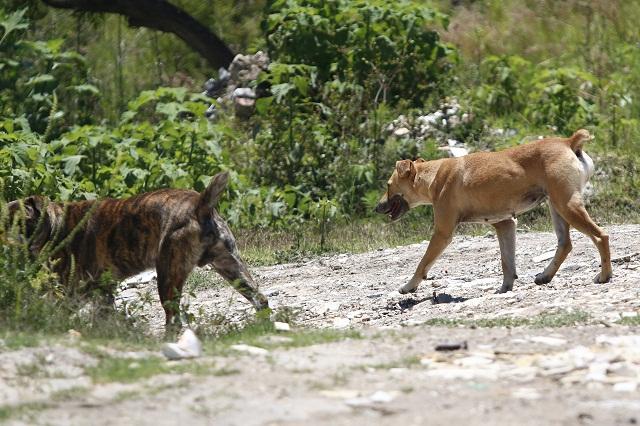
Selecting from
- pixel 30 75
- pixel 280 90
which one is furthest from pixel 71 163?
pixel 280 90

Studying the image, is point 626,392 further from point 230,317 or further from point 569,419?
point 230,317

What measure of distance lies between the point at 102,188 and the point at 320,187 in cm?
293

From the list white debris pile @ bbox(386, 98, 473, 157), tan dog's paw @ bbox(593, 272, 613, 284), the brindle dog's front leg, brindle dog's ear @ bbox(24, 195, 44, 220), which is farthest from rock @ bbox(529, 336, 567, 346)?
white debris pile @ bbox(386, 98, 473, 157)

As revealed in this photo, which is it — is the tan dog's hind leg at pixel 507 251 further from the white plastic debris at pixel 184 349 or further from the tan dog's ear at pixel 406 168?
the white plastic debris at pixel 184 349

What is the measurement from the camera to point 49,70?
15773 millimetres

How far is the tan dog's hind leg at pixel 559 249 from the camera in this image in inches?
399

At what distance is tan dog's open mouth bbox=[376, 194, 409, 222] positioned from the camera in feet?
38.0

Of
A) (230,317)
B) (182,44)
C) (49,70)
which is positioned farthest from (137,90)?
(230,317)

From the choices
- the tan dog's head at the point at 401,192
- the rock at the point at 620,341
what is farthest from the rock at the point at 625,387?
the tan dog's head at the point at 401,192

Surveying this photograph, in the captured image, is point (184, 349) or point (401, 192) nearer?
point (184, 349)

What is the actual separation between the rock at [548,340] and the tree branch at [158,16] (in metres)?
13.5

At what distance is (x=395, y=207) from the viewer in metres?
11.7

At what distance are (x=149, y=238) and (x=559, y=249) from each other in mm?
3462

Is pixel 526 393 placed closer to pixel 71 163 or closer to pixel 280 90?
pixel 71 163
